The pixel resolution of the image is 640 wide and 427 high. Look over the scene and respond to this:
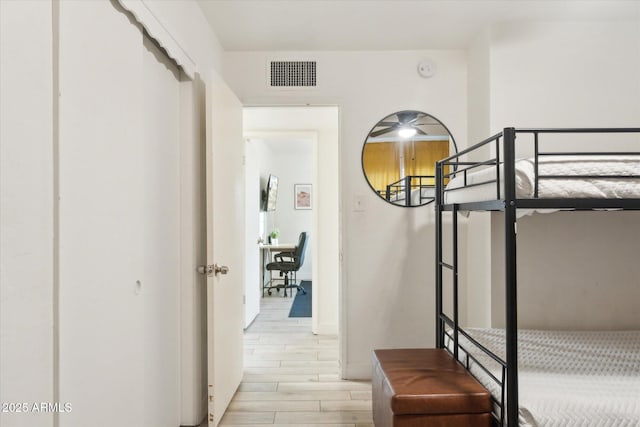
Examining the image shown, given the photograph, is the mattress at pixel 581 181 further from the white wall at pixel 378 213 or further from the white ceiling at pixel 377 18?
the white wall at pixel 378 213

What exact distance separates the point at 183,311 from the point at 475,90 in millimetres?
2393

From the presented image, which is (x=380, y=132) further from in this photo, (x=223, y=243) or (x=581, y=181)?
(x=581, y=181)

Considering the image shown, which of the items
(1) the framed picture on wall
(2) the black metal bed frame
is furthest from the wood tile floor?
(1) the framed picture on wall

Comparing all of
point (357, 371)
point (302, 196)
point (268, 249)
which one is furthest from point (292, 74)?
point (302, 196)

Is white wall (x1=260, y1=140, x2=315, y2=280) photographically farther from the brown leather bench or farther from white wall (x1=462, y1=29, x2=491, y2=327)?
the brown leather bench

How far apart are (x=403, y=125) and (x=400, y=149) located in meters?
0.18

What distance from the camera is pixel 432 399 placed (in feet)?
5.06

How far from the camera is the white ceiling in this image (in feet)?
7.45

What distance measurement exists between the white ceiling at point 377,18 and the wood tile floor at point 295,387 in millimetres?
2400

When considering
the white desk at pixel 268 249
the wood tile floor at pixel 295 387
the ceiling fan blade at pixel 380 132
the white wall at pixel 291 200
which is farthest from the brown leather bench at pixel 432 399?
the white wall at pixel 291 200
